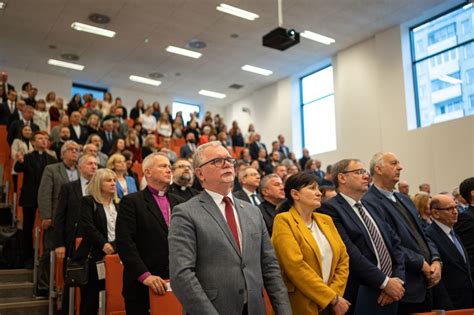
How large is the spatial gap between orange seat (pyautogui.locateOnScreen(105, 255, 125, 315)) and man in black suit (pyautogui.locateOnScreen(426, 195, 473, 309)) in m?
2.08

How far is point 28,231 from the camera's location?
477 cm

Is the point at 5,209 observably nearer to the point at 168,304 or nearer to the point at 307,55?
the point at 168,304

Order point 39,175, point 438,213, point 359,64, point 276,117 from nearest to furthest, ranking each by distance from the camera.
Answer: point 438,213, point 39,175, point 359,64, point 276,117

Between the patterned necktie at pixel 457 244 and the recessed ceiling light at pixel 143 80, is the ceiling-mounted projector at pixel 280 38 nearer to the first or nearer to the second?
the patterned necktie at pixel 457 244

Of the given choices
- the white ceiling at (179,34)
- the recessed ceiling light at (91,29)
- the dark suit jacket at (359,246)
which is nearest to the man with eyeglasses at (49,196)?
the dark suit jacket at (359,246)

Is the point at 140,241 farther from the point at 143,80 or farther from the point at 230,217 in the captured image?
the point at 143,80

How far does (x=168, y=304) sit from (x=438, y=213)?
208cm

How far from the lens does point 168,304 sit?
2.38 metres

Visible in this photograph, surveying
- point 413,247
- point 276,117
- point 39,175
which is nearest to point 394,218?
point 413,247

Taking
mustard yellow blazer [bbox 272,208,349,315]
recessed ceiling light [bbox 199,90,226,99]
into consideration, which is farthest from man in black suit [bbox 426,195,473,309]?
recessed ceiling light [bbox 199,90,226,99]

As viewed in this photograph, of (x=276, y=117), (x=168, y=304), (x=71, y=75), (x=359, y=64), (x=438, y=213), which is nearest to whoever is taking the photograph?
(x=168, y=304)

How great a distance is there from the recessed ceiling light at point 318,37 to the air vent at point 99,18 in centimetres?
426

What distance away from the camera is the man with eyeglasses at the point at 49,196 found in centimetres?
402

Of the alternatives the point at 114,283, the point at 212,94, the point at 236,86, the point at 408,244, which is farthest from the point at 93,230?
the point at 212,94
